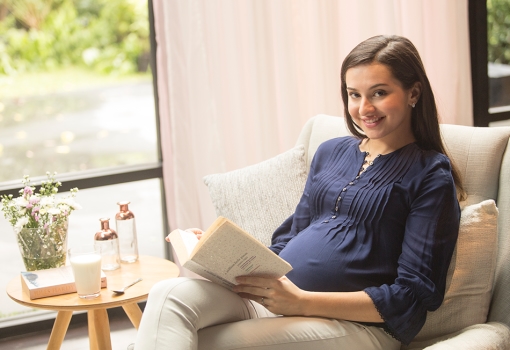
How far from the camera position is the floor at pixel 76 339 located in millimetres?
2598

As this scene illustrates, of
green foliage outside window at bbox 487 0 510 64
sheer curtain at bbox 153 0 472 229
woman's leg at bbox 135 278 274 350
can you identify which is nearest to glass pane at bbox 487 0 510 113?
green foliage outside window at bbox 487 0 510 64

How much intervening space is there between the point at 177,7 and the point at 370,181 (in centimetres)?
123

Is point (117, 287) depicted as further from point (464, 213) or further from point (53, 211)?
point (464, 213)

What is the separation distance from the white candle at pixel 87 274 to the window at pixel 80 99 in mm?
1376

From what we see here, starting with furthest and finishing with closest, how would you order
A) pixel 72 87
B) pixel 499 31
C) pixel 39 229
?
pixel 72 87 < pixel 499 31 < pixel 39 229

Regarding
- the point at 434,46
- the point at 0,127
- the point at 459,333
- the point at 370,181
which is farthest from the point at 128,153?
the point at 459,333

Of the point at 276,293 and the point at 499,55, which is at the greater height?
the point at 499,55

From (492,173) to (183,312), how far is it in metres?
0.94

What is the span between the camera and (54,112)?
379 centimetres

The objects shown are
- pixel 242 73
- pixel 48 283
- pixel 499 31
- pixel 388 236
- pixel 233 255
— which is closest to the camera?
pixel 233 255

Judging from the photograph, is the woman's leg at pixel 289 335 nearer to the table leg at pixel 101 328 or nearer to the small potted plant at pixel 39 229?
the table leg at pixel 101 328

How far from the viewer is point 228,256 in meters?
1.42

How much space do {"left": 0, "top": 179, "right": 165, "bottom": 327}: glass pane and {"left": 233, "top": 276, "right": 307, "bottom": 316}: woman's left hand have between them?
4.94 ft

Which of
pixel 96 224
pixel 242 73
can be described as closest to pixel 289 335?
pixel 242 73
